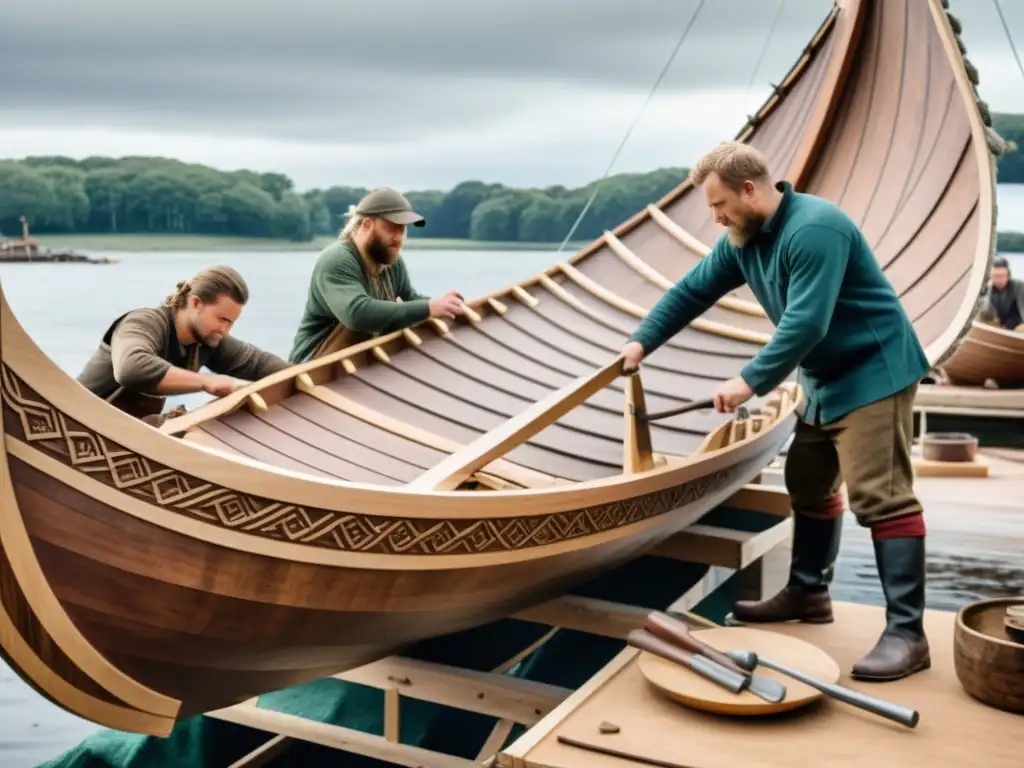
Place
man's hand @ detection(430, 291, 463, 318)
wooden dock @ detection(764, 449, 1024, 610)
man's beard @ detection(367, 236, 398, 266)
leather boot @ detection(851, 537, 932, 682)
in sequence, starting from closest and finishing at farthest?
leather boot @ detection(851, 537, 932, 682), man's beard @ detection(367, 236, 398, 266), man's hand @ detection(430, 291, 463, 318), wooden dock @ detection(764, 449, 1024, 610)

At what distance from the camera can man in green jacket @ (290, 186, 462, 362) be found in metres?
3.23

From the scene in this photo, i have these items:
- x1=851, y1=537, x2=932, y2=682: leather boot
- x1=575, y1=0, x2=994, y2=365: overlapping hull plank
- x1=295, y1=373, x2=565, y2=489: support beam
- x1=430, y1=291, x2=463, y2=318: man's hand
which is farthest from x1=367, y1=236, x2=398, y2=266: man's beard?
x1=851, y1=537, x2=932, y2=682: leather boot

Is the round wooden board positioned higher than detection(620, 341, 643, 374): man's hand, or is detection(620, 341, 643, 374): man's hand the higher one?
detection(620, 341, 643, 374): man's hand

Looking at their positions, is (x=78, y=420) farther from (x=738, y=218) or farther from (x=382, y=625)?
(x=738, y=218)

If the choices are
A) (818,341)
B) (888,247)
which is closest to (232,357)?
(818,341)

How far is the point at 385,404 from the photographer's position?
10.1 ft

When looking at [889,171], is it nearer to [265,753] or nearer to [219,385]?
[219,385]

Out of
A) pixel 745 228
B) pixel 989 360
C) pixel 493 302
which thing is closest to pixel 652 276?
pixel 493 302

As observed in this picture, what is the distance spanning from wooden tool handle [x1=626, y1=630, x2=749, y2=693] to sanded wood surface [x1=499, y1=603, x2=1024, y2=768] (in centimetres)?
8

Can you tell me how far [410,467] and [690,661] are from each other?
→ 2.64 feet

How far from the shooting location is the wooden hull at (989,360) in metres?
7.44

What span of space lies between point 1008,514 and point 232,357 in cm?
429

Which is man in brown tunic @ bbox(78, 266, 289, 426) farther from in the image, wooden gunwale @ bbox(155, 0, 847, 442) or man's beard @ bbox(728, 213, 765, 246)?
man's beard @ bbox(728, 213, 765, 246)

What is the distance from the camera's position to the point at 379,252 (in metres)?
3.38
